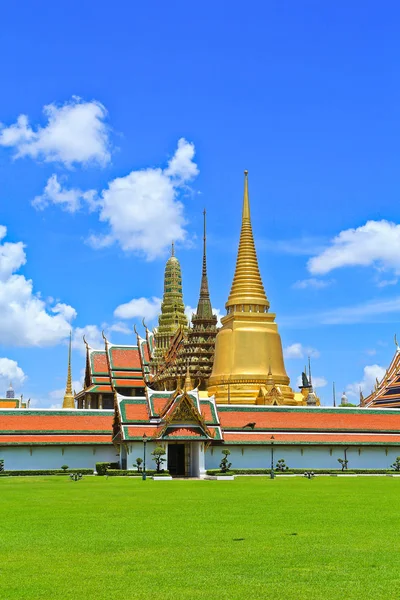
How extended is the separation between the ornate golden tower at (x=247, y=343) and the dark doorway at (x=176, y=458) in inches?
577

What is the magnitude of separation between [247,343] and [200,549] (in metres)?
46.4

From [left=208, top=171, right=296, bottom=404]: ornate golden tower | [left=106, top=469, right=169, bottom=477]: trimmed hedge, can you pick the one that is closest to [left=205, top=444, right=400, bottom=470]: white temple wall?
[left=106, top=469, right=169, bottom=477]: trimmed hedge

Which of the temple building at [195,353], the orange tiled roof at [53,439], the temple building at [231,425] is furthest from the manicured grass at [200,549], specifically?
the temple building at [195,353]

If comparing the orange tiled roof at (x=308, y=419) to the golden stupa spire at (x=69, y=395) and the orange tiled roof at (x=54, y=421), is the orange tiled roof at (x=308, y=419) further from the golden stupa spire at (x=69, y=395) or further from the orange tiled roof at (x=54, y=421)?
the golden stupa spire at (x=69, y=395)

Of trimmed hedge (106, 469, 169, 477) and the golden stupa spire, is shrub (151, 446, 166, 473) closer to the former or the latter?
trimmed hedge (106, 469, 169, 477)

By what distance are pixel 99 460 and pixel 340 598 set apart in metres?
36.3

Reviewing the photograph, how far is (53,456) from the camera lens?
43.0m

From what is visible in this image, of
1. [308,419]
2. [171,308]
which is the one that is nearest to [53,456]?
[308,419]

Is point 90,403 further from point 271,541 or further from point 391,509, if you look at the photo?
point 271,541

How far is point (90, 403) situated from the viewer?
6500cm

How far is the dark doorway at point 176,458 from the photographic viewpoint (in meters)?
41.0

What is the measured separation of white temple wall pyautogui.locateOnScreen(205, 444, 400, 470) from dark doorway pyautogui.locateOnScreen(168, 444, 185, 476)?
132cm

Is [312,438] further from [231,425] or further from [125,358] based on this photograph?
[125,358]

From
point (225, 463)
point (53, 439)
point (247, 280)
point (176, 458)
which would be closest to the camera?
point (225, 463)
